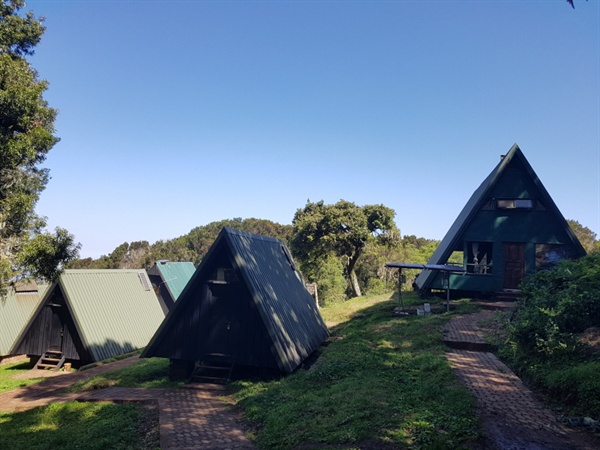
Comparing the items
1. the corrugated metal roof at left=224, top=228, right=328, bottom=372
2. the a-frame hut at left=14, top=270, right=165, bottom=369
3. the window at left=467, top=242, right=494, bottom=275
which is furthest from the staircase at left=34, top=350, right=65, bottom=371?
the window at left=467, top=242, right=494, bottom=275

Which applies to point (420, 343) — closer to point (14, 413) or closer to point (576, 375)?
point (576, 375)

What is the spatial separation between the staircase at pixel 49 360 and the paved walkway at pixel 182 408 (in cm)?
624

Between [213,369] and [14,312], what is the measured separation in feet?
74.5

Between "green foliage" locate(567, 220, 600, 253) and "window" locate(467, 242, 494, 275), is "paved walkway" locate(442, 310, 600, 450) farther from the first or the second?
"green foliage" locate(567, 220, 600, 253)

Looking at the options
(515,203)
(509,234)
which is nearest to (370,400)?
(509,234)

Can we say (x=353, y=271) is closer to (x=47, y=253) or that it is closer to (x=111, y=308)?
(x=111, y=308)

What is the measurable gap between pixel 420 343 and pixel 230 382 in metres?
6.05

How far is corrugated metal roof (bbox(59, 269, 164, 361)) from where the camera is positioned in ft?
67.7

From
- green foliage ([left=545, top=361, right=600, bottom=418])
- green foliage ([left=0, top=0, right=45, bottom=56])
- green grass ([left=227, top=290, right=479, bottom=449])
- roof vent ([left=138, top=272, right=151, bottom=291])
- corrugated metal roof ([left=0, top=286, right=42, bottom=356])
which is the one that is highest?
green foliage ([left=0, top=0, right=45, bottom=56])

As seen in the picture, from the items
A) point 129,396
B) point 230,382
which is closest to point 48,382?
point 129,396

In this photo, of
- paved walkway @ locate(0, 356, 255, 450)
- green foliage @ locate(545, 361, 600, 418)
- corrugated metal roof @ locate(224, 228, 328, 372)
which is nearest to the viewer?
green foliage @ locate(545, 361, 600, 418)

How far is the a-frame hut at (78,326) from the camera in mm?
20422

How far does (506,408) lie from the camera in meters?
7.29

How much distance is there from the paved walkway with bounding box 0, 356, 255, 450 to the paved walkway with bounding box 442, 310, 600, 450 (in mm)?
4249
